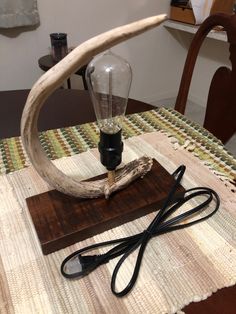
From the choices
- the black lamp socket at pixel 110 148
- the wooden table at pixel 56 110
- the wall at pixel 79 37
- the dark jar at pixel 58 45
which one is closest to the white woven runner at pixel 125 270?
the black lamp socket at pixel 110 148

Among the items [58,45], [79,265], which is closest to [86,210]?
[79,265]

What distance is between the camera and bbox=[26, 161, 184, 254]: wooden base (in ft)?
1.71

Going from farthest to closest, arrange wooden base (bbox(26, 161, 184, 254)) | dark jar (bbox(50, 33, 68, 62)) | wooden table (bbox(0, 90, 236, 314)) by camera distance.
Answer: dark jar (bbox(50, 33, 68, 62))
wooden table (bbox(0, 90, 236, 314))
wooden base (bbox(26, 161, 184, 254))

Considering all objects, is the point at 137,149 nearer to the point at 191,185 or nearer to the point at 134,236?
the point at 191,185

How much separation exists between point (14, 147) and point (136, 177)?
0.35 m

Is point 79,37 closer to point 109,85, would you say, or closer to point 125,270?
point 109,85

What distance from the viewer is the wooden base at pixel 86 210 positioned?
1.71ft

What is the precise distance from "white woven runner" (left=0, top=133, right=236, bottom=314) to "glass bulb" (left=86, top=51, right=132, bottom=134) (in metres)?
0.20

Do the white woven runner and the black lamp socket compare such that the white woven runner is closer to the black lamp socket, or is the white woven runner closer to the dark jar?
the black lamp socket

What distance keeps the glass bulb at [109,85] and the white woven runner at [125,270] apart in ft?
0.66

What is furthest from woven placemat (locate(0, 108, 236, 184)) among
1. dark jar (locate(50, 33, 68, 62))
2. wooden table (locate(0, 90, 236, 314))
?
dark jar (locate(50, 33, 68, 62))

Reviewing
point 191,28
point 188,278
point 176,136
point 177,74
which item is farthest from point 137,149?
point 177,74

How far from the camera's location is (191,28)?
7.24ft

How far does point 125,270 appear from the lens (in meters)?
0.48
